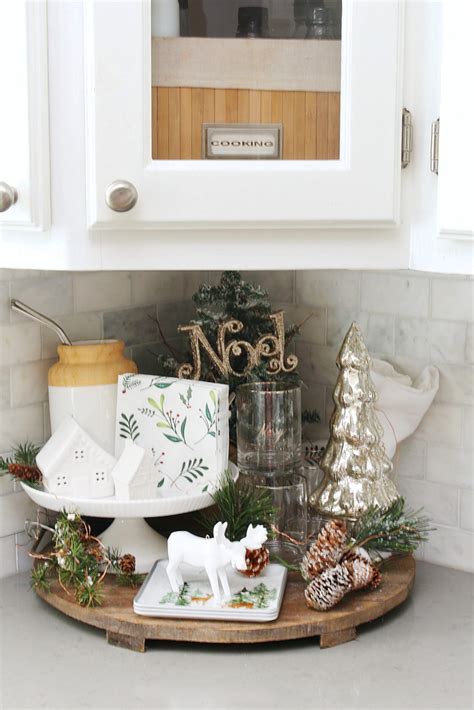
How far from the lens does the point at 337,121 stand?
3.89 feet

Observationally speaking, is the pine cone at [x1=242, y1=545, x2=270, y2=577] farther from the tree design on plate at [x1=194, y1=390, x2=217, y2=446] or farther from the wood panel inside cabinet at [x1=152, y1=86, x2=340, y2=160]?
the wood panel inside cabinet at [x1=152, y1=86, x2=340, y2=160]

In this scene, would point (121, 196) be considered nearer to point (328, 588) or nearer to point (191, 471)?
point (191, 471)

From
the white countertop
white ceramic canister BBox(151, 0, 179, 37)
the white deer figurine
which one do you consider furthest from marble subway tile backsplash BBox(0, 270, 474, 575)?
white ceramic canister BBox(151, 0, 179, 37)

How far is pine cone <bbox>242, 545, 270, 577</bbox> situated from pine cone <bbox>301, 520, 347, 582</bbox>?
0.17 ft

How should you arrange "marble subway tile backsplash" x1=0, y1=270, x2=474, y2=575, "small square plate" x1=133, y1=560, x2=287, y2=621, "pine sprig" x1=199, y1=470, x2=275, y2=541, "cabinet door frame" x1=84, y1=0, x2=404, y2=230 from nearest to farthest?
"cabinet door frame" x1=84, y1=0, x2=404, y2=230 < "small square plate" x1=133, y1=560, x2=287, y2=621 < "pine sprig" x1=199, y1=470, x2=275, y2=541 < "marble subway tile backsplash" x1=0, y1=270, x2=474, y2=575

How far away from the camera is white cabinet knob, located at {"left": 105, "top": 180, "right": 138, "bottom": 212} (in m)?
1.14

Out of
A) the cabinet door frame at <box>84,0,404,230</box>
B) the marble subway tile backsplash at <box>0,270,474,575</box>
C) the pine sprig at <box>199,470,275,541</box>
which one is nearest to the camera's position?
the cabinet door frame at <box>84,0,404,230</box>

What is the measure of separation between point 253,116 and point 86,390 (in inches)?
18.8

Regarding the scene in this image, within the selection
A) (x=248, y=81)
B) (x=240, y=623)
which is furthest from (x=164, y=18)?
(x=240, y=623)

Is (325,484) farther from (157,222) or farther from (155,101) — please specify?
(155,101)

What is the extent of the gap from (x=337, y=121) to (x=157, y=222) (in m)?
0.24

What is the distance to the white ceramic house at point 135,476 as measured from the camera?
1345 millimetres

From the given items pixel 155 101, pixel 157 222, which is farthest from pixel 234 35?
pixel 157 222

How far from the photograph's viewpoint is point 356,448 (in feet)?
4.70
